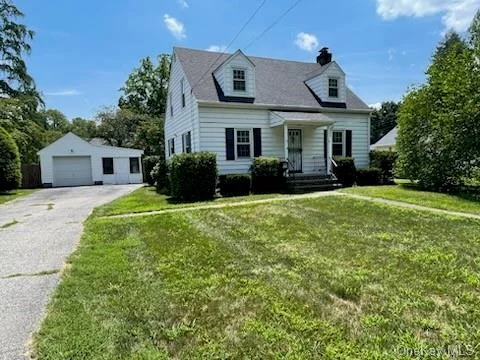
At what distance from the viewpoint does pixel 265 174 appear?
12.9 meters

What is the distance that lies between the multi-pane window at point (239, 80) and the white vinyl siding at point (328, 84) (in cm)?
412

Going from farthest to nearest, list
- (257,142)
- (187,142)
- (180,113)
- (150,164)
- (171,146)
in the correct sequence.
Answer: (150,164)
(171,146)
(180,113)
(187,142)
(257,142)

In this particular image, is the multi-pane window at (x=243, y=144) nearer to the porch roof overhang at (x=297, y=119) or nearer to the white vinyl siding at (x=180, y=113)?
the porch roof overhang at (x=297, y=119)

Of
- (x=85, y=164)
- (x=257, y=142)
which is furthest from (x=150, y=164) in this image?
(x=85, y=164)

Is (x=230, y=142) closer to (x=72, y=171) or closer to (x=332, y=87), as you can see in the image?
(x=332, y=87)

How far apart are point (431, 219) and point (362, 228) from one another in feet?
5.89

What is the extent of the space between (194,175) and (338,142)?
26.4 feet

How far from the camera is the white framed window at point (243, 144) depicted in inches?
558

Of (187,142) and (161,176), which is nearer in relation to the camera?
(187,142)

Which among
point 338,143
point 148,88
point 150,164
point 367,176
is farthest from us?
point 148,88

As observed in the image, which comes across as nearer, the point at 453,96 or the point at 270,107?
the point at 453,96

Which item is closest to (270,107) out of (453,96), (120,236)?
(453,96)

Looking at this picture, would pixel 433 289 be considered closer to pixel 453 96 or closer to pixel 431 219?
pixel 431 219

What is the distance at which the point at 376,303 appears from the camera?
10.6 ft
